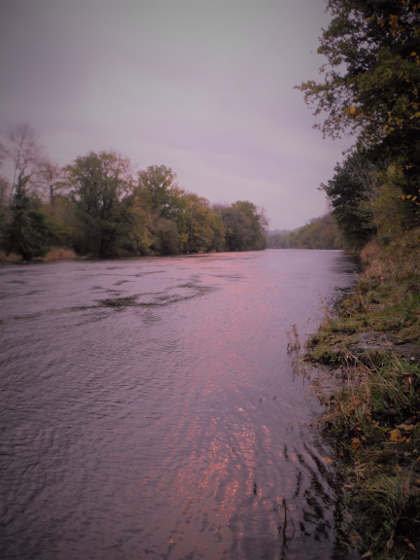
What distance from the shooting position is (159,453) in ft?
10.4

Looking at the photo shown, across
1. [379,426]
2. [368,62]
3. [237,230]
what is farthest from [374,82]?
[237,230]

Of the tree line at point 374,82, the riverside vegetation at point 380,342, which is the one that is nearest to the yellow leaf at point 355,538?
the riverside vegetation at point 380,342

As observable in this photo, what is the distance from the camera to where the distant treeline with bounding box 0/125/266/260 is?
3169cm

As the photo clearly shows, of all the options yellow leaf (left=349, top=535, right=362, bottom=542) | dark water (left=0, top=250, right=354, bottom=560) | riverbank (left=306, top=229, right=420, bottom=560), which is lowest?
dark water (left=0, top=250, right=354, bottom=560)

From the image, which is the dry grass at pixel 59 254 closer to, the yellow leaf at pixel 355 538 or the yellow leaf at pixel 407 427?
the yellow leaf at pixel 407 427

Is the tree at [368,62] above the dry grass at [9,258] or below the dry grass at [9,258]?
above

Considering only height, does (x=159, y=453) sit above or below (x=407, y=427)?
below

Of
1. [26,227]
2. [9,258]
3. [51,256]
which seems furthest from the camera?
[51,256]

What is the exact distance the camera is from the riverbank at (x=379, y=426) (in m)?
2.07

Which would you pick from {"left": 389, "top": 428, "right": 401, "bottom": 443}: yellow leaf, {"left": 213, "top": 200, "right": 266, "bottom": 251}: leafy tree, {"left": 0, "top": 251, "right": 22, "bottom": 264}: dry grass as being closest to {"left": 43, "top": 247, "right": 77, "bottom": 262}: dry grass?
{"left": 0, "top": 251, "right": 22, "bottom": 264}: dry grass

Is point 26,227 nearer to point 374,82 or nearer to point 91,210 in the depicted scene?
point 91,210

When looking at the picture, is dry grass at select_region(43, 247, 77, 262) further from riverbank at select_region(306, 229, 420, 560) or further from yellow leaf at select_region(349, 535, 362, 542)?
yellow leaf at select_region(349, 535, 362, 542)

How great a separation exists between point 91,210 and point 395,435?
47175 mm

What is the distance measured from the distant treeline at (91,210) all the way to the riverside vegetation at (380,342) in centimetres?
3016
